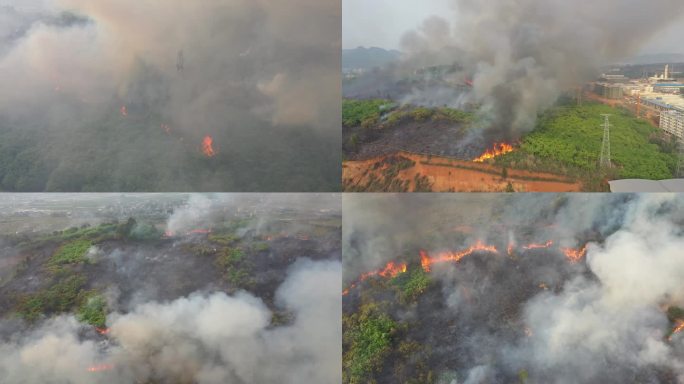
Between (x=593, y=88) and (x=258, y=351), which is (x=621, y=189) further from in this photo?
(x=258, y=351)

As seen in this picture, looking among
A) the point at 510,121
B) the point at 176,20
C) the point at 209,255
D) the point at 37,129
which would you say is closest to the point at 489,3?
the point at 510,121

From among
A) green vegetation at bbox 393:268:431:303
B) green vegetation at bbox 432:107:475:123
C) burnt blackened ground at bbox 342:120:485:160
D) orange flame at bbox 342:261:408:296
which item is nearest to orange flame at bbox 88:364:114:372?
orange flame at bbox 342:261:408:296

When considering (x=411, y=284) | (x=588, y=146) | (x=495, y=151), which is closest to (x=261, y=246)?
(x=411, y=284)

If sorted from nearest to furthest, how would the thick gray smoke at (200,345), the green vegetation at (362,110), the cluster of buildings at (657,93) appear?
the thick gray smoke at (200,345) → the green vegetation at (362,110) → the cluster of buildings at (657,93)

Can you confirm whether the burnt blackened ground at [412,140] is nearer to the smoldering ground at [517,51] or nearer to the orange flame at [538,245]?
the smoldering ground at [517,51]

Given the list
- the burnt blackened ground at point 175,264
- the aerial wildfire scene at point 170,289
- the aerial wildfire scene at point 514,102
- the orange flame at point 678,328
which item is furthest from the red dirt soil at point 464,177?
the orange flame at point 678,328

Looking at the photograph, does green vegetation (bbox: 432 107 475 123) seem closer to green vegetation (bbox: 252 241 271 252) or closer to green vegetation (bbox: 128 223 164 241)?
green vegetation (bbox: 252 241 271 252)
